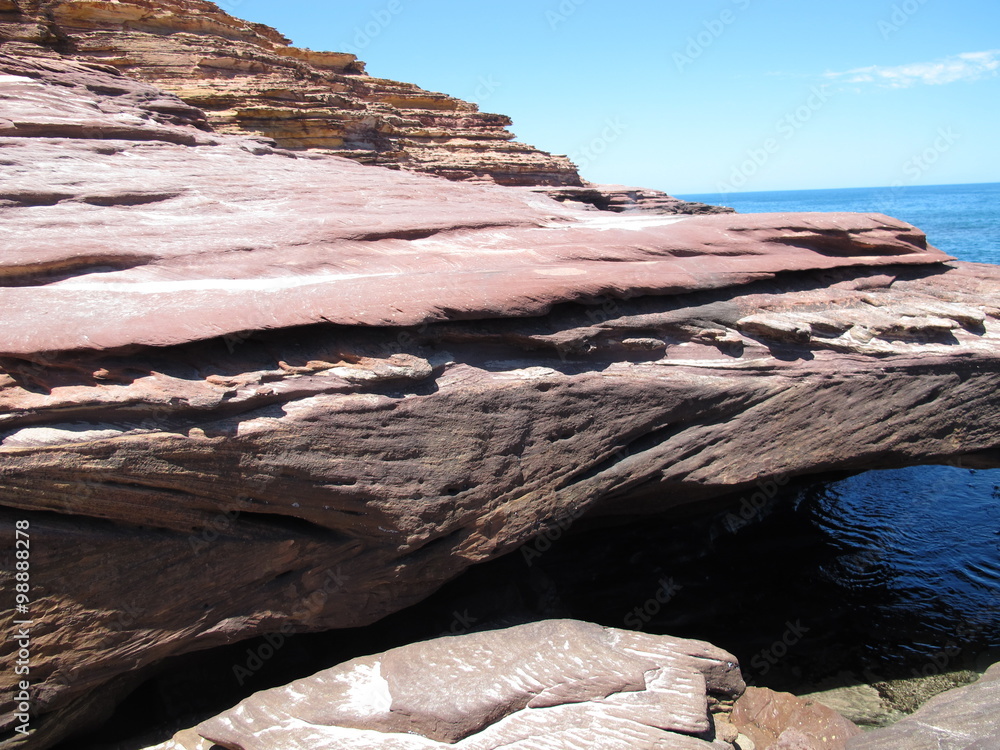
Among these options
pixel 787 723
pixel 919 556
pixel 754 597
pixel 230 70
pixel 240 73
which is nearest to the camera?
pixel 787 723

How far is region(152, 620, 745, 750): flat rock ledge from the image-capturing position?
404 cm

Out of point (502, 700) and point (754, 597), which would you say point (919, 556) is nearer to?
point (754, 597)

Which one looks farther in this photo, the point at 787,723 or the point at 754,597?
the point at 754,597

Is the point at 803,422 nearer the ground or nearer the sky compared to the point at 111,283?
nearer the ground

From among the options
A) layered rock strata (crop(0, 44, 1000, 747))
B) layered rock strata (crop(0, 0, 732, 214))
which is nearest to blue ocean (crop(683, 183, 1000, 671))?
layered rock strata (crop(0, 44, 1000, 747))

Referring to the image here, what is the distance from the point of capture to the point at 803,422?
548cm

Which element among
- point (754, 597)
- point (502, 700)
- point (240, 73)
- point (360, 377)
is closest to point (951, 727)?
point (754, 597)

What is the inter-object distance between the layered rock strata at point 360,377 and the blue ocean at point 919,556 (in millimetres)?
1688

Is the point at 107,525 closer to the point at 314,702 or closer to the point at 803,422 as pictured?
the point at 314,702

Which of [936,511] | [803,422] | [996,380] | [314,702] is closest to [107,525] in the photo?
[314,702]

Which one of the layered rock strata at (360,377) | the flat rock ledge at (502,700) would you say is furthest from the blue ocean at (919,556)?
the flat rock ledge at (502,700)

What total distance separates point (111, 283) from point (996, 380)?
7.17 metres

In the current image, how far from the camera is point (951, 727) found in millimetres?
4387

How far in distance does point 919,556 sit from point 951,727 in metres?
3.73
